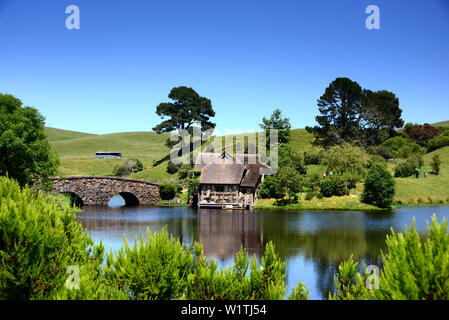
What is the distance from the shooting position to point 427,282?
855 cm

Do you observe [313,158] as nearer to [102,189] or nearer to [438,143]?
[438,143]

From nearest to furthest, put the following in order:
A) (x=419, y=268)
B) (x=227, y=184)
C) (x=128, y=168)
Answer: (x=419, y=268) < (x=227, y=184) < (x=128, y=168)

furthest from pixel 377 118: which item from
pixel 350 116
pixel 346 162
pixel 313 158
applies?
pixel 346 162

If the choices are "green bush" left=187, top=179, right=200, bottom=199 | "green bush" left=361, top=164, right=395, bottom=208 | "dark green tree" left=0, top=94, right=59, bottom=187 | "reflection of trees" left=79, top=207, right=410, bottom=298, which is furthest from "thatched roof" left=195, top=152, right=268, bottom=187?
"dark green tree" left=0, top=94, right=59, bottom=187

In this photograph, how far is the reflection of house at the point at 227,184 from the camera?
59562mm

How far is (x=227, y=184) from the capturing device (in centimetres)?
5978

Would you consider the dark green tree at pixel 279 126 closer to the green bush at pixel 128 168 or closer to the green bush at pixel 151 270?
the green bush at pixel 128 168

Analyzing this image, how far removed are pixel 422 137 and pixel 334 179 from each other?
52.2 m

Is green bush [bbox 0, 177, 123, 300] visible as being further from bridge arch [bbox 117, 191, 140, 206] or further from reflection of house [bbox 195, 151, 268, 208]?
bridge arch [bbox 117, 191, 140, 206]

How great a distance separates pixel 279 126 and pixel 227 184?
796 inches

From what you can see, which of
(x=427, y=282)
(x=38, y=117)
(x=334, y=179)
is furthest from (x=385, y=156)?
(x=427, y=282)

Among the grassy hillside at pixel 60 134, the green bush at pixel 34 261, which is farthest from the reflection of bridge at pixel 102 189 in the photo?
the grassy hillside at pixel 60 134
